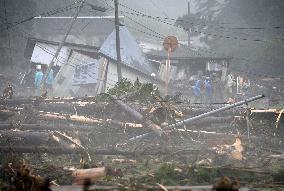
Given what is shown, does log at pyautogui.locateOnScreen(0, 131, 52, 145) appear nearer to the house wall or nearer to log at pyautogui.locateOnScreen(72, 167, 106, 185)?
log at pyautogui.locateOnScreen(72, 167, 106, 185)

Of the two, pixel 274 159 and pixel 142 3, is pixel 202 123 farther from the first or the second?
pixel 142 3

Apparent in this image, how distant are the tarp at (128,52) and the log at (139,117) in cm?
1339

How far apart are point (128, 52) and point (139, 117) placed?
1619cm

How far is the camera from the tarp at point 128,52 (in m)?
26.9

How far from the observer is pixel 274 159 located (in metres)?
10.5

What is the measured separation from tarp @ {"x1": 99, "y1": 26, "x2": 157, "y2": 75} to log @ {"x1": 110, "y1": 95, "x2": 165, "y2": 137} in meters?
13.4

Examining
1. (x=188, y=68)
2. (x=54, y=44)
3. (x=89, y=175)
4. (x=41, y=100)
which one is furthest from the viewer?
(x=188, y=68)

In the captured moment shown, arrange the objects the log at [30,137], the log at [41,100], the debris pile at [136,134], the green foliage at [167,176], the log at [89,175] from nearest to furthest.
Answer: the log at [89,175]
the green foliage at [167,176]
the debris pile at [136,134]
the log at [30,137]
the log at [41,100]

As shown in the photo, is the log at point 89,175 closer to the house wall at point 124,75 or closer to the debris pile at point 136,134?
the debris pile at point 136,134

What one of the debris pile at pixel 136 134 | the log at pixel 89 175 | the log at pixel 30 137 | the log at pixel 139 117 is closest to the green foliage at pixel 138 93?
the debris pile at pixel 136 134

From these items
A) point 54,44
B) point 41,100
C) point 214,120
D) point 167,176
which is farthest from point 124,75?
point 167,176

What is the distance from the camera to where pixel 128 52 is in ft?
93.6

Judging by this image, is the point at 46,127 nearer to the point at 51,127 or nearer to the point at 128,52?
the point at 51,127

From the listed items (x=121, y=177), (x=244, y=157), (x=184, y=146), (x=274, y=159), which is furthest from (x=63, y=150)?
(x=274, y=159)
